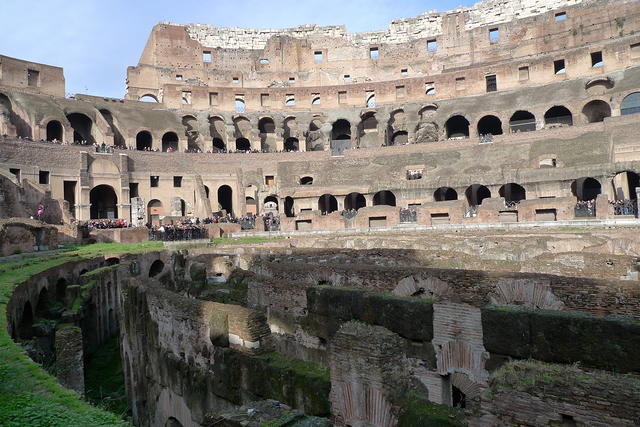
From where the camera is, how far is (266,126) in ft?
165

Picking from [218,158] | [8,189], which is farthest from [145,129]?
[8,189]

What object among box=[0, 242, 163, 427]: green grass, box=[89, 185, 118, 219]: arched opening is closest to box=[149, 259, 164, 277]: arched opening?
box=[0, 242, 163, 427]: green grass

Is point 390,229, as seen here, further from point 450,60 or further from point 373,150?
point 450,60

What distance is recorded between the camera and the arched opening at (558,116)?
3916cm

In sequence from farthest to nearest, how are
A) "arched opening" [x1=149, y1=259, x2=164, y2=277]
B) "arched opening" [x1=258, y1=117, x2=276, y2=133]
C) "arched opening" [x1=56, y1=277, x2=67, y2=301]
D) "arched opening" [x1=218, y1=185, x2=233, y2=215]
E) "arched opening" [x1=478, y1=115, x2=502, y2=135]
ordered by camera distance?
"arched opening" [x1=258, y1=117, x2=276, y2=133] → "arched opening" [x1=478, y1=115, x2=502, y2=135] → "arched opening" [x1=218, y1=185, x2=233, y2=215] → "arched opening" [x1=149, y1=259, x2=164, y2=277] → "arched opening" [x1=56, y1=277, x2=67, y2=301]

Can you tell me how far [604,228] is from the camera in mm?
19625

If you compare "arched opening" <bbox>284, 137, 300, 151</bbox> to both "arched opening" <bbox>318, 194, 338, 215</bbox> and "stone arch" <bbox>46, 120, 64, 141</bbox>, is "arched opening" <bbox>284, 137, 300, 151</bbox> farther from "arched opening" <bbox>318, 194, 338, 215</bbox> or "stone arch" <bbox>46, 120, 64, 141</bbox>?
"stone arch" <bbox>46, 120, 64, 141</bbox>

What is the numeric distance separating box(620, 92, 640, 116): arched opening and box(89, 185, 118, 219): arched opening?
136 feet

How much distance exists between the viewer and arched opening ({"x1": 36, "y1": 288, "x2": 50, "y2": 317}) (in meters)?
13.0

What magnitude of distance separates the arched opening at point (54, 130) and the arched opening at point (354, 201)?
2659cm


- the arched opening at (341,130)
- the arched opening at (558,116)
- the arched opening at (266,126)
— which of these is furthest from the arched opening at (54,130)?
the arched opening at (558,116)

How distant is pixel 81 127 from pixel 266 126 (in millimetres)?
18366

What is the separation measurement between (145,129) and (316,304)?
129 feet

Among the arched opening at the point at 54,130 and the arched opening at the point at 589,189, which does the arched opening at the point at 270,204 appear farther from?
the arched opening at the point at 589,189
